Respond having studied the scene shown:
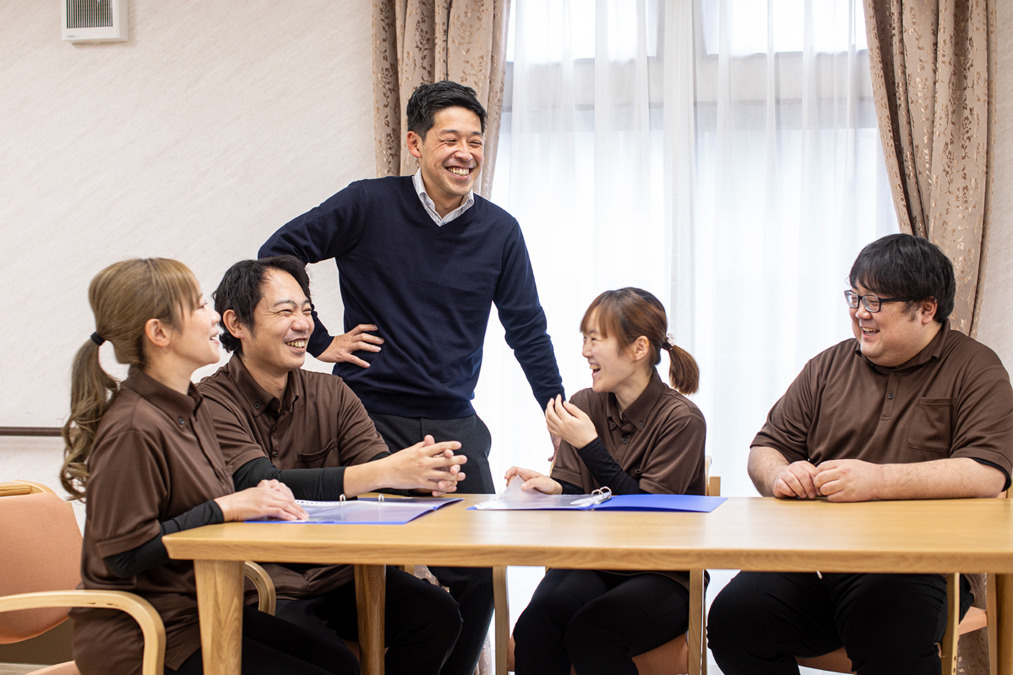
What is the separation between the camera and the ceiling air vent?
3.33m

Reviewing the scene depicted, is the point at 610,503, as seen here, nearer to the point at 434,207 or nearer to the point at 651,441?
the point at 651,441

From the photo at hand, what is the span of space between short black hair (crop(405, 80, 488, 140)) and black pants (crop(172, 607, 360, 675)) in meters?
1.41

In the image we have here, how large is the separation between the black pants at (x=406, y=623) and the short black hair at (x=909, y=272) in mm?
1245

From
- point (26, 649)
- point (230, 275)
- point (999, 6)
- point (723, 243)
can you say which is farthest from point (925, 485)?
point (26, 649)

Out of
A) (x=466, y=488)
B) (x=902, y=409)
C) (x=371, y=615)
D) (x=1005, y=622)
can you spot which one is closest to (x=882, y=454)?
(x=902, y=409)

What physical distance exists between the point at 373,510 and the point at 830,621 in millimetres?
1018

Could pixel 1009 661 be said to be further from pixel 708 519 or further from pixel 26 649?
pixel 26 649

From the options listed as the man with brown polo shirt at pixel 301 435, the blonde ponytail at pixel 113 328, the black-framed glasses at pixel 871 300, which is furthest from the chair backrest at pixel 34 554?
the black-framed glasses at pixel 871 300

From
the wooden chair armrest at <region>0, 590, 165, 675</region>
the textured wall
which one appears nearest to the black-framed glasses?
the wooden chair armrest at <region>0, 590, 165, 675</region>

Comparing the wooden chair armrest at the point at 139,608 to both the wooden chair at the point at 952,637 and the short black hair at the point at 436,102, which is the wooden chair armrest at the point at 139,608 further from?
the short black hair at the point at 436,102

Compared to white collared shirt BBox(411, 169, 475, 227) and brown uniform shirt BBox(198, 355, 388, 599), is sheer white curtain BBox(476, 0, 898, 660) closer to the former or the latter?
white collared shirt BBox(411, 169, 475, 227)

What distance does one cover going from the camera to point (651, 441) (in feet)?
6.87

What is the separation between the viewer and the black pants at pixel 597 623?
1813mm

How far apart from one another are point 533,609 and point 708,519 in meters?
0.51
